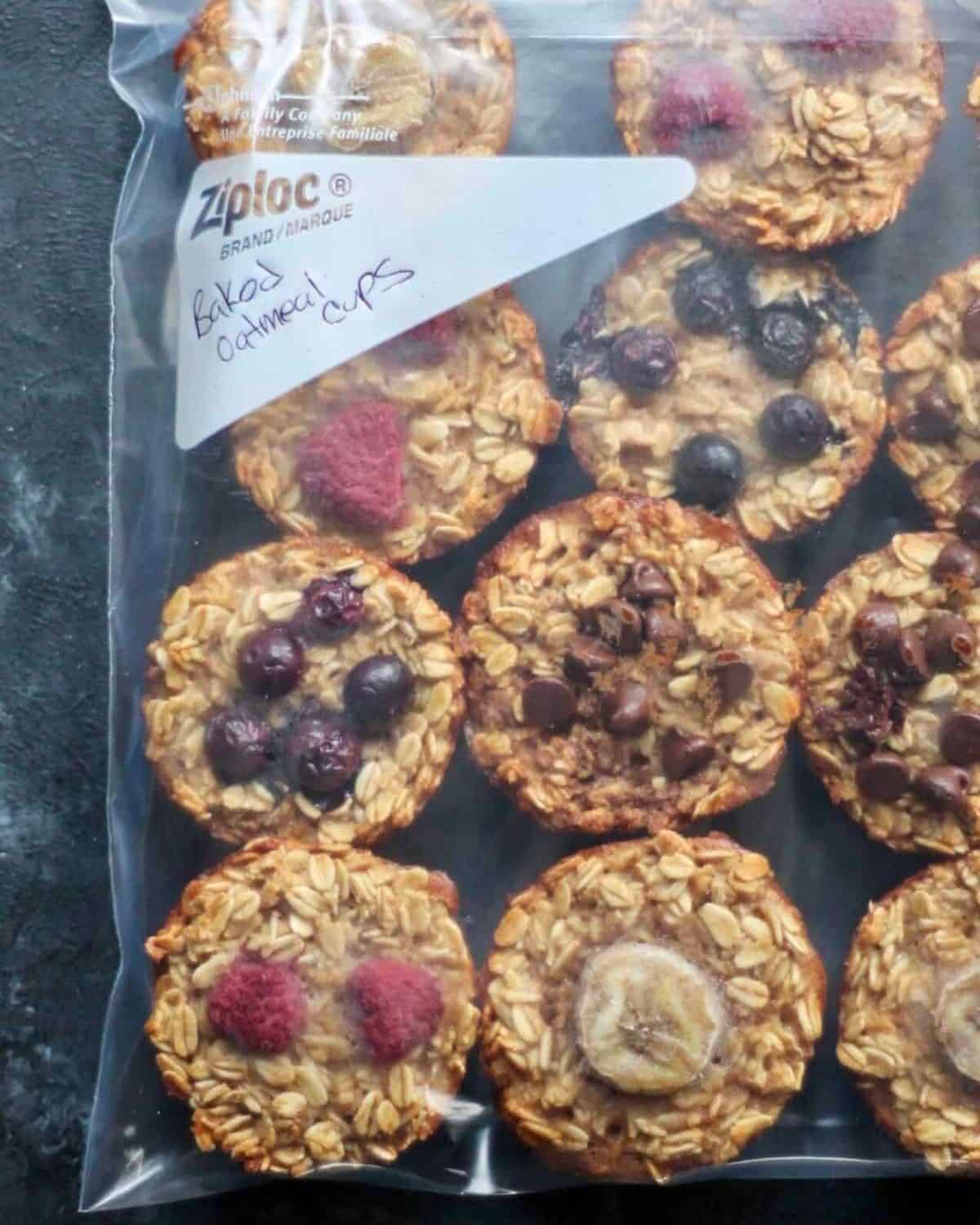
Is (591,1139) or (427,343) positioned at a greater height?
(427,343)

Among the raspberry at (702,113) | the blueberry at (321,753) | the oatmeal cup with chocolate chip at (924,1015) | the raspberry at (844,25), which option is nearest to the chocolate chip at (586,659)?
the blueberry at (321,753)

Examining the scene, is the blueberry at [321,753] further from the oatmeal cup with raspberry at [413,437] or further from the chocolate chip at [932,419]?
the chocolate chip at [932,419]

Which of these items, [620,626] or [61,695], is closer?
[620,626]

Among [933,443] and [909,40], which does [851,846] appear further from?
[909,40]

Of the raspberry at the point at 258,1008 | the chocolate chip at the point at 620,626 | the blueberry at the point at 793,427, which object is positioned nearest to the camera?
the raspberry at the point at 258,1008

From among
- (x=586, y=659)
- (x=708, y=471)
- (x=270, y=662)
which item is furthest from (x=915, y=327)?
(x=270, y=662)

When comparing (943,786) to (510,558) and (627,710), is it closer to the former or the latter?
(627,710)

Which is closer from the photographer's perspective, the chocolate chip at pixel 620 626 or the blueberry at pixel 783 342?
the chocolate chip at pixel 620 626

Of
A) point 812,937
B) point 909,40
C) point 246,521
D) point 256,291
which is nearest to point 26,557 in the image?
point 246,521
